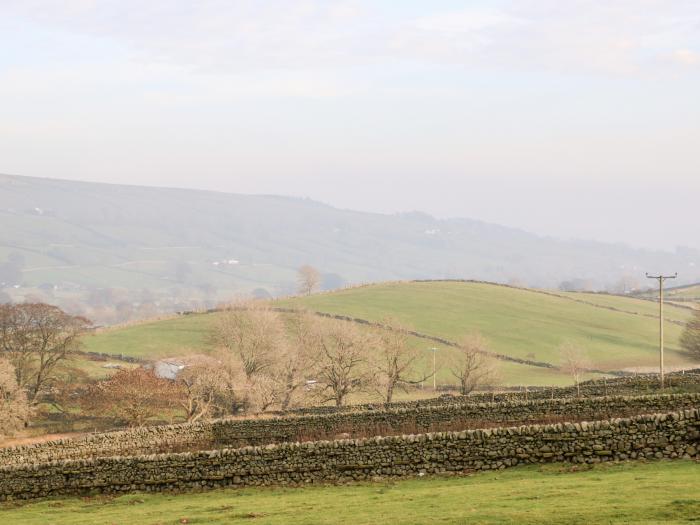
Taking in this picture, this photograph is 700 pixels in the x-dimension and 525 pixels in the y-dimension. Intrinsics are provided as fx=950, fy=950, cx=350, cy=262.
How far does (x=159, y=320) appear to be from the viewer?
453ft

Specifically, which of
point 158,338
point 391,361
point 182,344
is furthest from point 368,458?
point 158,338

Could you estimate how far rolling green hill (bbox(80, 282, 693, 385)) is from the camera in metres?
117

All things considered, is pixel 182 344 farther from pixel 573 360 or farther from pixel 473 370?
pixel 573 360

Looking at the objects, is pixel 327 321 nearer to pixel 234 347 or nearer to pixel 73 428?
pixel 234 347

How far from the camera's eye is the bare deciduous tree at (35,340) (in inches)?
3415

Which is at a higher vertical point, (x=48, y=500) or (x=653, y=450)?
(x=653, y=450)

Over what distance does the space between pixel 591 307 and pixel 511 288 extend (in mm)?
19131

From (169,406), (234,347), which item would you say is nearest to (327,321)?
(234,347)

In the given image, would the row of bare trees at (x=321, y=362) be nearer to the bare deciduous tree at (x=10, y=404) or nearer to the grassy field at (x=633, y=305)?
the bare deciduous tree at (x=10, y=404)

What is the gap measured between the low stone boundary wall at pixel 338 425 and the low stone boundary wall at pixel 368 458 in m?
4.86

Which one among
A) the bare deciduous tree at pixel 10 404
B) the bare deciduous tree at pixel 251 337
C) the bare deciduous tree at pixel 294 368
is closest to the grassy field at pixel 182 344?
the bare deciduous tree at pixel 251 337

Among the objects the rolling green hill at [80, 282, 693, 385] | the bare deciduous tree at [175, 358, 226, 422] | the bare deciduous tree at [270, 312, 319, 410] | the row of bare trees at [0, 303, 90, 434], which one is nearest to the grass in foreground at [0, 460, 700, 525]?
the bare deciduous tree at [175, 358, 226, 422]

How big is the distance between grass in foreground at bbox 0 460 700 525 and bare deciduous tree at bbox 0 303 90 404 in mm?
56872

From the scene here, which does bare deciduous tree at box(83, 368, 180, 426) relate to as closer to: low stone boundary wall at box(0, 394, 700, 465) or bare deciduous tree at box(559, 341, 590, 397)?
low stone boundary wall at box(0, 394, 700, 465)
